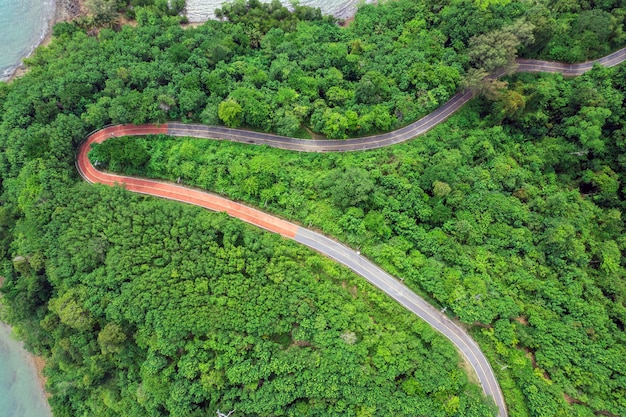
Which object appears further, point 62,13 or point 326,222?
point 62,13

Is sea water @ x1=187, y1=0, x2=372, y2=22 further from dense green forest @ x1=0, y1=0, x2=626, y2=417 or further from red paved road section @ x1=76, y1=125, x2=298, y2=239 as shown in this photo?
red paved road section @ x1=76, y1=125, x2=298, y2=239

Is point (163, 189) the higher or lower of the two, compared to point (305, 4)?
lower

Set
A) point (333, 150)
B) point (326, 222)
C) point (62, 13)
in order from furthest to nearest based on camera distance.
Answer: point (62, 13)
point (333, 150)
point (326, 222)

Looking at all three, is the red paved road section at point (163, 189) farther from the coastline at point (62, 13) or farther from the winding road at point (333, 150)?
the coastline at point (62, 13)

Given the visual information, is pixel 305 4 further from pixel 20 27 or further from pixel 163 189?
pixel 20 27

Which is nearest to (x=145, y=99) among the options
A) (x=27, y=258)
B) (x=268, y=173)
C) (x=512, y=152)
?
(x=268, y=173)

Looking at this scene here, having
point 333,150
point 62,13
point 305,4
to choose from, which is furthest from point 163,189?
point 62,13

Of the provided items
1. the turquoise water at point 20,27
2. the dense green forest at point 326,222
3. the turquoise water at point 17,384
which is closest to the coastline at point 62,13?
the turquoise water at point 20,27

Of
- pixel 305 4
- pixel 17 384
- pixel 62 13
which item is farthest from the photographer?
pixel 305 4

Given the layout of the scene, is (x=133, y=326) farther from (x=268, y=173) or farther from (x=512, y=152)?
(x=512, y=152)
